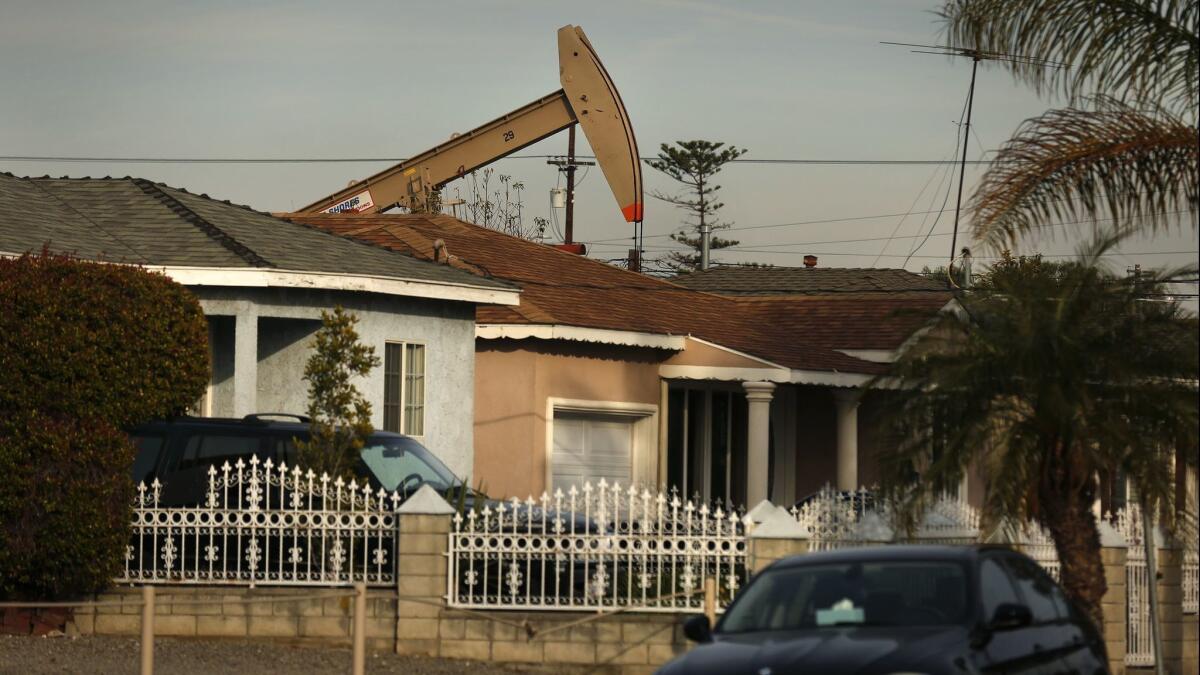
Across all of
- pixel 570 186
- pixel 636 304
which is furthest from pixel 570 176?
pixel 636 304

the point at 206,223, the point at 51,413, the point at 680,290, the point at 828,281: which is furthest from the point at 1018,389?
the point at 828,281

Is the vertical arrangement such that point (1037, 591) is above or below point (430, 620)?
above

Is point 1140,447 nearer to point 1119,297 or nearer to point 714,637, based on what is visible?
point 1119,297

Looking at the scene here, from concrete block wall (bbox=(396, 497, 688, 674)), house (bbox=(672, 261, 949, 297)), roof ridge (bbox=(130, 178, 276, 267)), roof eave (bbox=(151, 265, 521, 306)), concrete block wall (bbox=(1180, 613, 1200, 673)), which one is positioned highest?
house (bbox=(672, 261, 949, 297))

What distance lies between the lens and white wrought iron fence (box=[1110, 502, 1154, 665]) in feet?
57.0

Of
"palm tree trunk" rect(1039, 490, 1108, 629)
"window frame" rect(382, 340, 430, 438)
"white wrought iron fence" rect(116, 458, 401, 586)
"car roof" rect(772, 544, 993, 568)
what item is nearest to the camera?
"car roof" rect(772, 544, 993, 568)

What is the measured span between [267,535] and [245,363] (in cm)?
406

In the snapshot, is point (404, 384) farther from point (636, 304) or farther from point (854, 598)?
point (854, 598)

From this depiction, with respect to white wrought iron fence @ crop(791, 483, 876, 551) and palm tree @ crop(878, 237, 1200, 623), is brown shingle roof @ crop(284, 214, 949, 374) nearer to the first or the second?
white wrought iron fence @ crop(791, 483, 876, 551)

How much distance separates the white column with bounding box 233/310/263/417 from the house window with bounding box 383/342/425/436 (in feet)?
5.87

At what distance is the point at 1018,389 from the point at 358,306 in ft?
30.8

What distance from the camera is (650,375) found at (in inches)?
957

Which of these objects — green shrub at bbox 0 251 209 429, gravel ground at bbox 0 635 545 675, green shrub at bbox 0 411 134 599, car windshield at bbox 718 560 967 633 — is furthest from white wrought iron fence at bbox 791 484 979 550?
green shrub at bbox 0 411 134 599

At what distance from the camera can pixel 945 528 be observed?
1597cm
